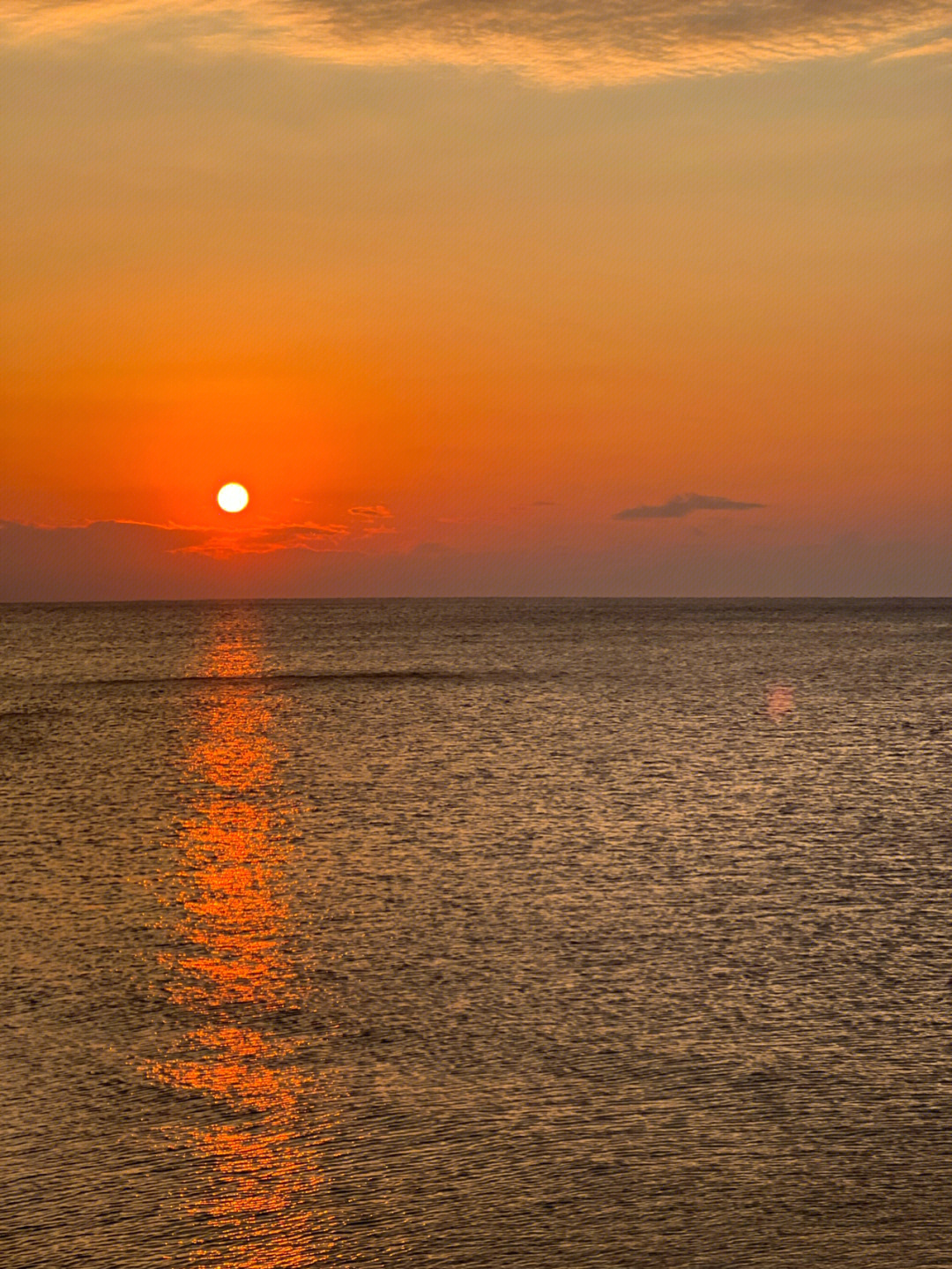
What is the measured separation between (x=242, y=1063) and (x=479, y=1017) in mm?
2561

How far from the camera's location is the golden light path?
31.6 feet

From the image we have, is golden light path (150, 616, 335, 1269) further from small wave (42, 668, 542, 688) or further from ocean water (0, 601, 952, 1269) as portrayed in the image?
small wave (42, 668, 542, 688)


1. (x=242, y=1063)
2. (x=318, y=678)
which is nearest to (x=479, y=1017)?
(x=242, y=1063)

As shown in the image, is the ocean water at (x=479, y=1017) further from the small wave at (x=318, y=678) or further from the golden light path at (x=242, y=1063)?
the small wave at (x=318, y=678)

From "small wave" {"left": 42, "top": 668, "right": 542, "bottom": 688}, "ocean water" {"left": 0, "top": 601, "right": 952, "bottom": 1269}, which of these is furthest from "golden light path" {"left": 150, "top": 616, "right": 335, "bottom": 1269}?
"small wave" {"left": 42, "top": 668, "right": 542, "bottom": 688}

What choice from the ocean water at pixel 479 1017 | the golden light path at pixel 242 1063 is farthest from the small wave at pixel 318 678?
the golden light path at pixel 242 1063

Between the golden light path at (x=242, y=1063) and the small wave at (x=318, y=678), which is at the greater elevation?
the small wave at (x=318, y=678)

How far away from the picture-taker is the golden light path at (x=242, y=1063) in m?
9.63

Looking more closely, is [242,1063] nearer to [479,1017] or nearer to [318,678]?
[479,1017]

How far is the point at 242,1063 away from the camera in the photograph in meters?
13.1

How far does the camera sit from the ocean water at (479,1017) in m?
9.80

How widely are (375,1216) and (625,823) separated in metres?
18.7

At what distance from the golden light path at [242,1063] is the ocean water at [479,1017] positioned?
0.05 m

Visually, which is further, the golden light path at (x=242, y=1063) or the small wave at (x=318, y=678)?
the small wave at (x=318, y=678)
